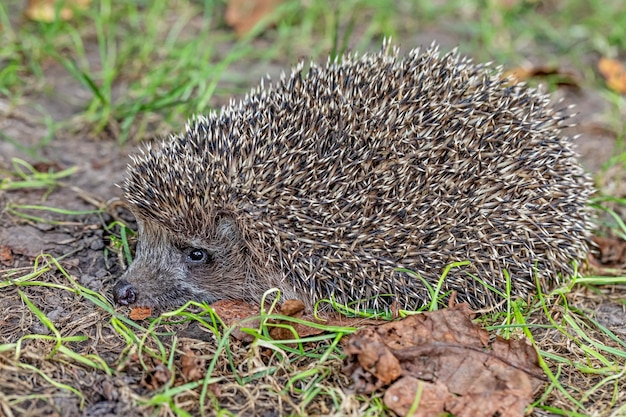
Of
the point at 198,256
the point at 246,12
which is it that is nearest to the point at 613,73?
the point at 246,12

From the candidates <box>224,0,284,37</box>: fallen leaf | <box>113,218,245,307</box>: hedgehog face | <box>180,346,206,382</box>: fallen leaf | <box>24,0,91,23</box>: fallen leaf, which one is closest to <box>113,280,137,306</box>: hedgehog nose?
<box>113,218,245,307</box>: hedgehog face

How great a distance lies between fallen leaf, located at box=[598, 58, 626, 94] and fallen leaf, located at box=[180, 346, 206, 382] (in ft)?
18.8

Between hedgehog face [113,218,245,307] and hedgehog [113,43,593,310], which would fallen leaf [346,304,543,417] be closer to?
hedgehog [113,43,593,310]

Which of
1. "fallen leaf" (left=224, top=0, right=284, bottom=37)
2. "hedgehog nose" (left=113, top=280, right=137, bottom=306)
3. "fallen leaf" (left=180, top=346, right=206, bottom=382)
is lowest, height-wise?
"hedgehog nose" (left=113, top=280, right=137, bottom=306)

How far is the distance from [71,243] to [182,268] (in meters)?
0.85

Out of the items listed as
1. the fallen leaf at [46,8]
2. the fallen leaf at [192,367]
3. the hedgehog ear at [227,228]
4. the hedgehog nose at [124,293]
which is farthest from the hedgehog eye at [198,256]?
the fallen leaf at [46,8]

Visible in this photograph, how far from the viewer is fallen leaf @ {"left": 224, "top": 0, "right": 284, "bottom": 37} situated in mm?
8203

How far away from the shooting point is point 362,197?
4273 mm

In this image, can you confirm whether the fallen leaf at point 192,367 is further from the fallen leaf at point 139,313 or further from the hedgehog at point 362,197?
the hedgehog at point 362,197

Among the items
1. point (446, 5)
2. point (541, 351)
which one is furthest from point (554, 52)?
point (541, 351)

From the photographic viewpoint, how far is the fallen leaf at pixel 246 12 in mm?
8203

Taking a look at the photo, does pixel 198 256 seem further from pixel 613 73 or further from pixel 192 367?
pixel 613 73

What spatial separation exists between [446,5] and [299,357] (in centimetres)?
621

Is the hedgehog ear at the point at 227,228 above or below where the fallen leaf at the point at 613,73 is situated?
below
